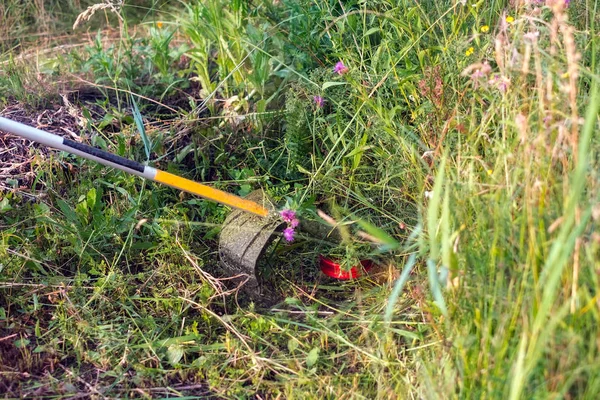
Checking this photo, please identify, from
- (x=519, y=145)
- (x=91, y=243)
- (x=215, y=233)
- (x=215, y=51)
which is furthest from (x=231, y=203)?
(x=215, y=51)

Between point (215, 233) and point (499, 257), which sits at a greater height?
point (499, 257)

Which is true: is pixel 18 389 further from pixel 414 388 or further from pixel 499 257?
pixel 499 257

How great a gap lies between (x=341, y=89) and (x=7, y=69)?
149 cm

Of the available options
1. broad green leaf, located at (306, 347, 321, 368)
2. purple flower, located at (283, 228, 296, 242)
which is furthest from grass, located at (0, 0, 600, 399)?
purple flower, located at (283, 228, 296, 242)

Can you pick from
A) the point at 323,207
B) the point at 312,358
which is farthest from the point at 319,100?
the point at 312,358

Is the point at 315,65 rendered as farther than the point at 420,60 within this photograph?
Yes

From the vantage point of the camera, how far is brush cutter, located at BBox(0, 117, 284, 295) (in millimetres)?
2326

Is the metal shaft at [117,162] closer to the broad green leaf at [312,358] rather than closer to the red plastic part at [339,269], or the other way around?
the red plastic part at [339,269]

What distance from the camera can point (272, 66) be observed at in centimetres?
311

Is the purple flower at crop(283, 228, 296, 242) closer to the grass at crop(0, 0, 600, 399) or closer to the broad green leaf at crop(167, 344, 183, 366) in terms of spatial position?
the grass at crop(0, 0, 600, 399)

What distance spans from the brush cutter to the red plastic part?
9.3 inches

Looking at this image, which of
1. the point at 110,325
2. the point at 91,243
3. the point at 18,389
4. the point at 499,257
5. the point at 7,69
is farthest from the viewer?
the point at 7,69

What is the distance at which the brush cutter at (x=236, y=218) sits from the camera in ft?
7.63

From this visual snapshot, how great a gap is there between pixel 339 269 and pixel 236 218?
42cm
